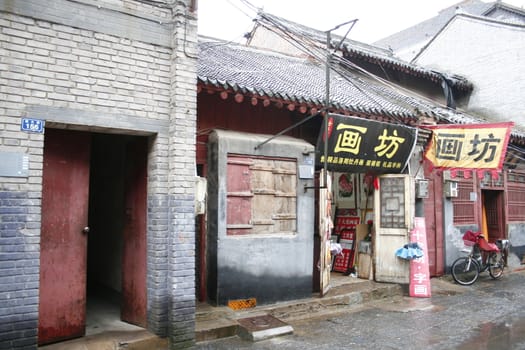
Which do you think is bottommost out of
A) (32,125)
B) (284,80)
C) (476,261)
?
(476,261)

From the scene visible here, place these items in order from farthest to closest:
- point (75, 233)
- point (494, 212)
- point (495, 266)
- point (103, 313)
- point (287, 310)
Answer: point (494, 212) → point (495, 266) → point (287, 310) → point (103, 313) → point (75, 233)

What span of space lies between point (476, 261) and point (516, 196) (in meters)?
4.06

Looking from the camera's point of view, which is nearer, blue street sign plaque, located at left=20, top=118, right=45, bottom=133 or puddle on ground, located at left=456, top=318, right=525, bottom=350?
blue street sign plaque, located at left=20, top=118, right=45, bottom=133

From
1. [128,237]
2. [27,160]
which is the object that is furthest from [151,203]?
[27,160]

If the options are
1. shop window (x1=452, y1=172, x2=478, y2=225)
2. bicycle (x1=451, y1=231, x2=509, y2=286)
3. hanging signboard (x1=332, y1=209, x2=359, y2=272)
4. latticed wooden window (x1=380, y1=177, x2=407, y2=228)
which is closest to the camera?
latticed wooden window (x1=380, y1=177, x2=407, y2=228)

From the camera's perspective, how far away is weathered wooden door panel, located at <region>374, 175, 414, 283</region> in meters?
9.34

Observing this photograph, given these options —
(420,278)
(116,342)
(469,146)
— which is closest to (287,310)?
(116,342)

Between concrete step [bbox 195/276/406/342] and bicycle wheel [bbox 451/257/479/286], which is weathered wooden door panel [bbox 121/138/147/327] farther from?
bicycle wheel [bbox 451/257/479/286]

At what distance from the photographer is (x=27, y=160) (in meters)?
4.82

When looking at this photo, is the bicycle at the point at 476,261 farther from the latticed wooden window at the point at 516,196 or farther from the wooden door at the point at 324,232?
the wooden door at the point at 324,232

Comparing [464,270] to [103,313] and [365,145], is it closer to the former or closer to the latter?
[365,145]

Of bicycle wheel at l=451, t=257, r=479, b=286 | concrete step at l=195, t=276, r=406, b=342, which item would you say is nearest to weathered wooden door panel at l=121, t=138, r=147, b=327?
concrete step at l=195, t=276, r=406, b=342

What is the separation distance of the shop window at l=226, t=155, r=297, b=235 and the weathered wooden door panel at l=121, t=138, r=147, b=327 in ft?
5.11

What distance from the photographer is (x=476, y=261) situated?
424 inches
